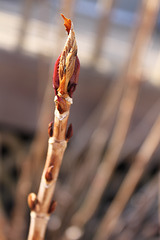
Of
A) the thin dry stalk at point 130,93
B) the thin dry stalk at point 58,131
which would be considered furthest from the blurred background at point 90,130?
the thin dry stalk at point 58,131

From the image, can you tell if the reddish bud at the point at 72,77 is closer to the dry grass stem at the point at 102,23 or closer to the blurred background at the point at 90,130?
the blurred background at the point at 90,130

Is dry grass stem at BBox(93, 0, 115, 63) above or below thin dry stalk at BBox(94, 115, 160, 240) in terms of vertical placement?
above

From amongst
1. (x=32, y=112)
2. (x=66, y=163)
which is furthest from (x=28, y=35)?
(x=66, y=163)

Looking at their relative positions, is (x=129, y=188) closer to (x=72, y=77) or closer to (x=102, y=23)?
(x=102, y=23)

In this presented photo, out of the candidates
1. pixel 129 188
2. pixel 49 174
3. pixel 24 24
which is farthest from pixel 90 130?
pixel 49 174

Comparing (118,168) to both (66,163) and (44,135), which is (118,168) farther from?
(44,135)

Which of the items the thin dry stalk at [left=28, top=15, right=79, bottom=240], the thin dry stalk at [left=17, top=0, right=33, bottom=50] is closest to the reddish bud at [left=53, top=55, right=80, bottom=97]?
the thin dry stalk at [left=28, top=15, right=79, bottom=240]

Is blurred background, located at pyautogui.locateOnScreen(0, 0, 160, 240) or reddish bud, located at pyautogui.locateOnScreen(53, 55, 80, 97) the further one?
blurred background, located at pyautogui.locateOnScreen(0, 0, 160, 240)

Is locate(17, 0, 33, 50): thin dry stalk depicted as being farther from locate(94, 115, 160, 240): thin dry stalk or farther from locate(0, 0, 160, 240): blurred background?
locate(94, 115, 160, 240): thin dry stalk
